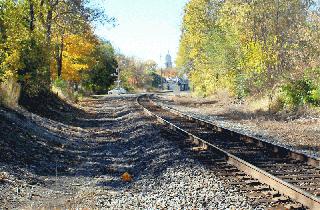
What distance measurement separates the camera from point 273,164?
33.7 ft

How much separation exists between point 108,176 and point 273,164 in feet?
11.6

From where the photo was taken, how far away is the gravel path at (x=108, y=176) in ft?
24.9

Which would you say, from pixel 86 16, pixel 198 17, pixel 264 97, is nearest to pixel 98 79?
pixel 198 17

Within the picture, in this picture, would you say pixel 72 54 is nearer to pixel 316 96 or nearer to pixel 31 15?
pixel 31 15

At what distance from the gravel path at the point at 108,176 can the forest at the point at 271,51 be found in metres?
9.11

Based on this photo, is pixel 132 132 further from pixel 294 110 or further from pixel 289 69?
pixel 289 69

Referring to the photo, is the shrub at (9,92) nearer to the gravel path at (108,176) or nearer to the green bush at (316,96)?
the gravel path at (108,176)

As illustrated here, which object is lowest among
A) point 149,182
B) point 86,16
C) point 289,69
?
point 149,182

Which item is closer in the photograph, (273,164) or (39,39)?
(273,164)

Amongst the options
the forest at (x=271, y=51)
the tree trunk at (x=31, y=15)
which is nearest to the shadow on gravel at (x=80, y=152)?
the forest at (x=271, y=51)

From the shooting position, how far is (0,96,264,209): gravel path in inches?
299

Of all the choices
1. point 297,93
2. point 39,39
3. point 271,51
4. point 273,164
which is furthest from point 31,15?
point 273,164

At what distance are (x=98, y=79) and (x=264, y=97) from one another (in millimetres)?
59677

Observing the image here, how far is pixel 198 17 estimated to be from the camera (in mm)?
44344
